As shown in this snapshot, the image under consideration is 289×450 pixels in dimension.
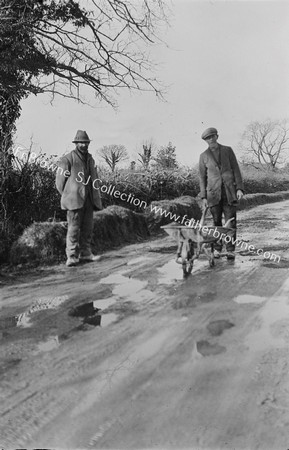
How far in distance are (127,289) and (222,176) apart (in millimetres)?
2803

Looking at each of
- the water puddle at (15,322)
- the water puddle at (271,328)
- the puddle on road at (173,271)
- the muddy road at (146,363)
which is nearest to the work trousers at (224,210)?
the puddle on road at (173,271)

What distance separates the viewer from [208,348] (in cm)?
307

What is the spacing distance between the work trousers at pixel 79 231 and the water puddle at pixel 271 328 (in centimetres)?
341

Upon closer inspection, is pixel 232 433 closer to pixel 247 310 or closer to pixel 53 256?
pixel 247 310

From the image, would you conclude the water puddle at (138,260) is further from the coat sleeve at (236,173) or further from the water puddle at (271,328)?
the water puddle at (271,328)

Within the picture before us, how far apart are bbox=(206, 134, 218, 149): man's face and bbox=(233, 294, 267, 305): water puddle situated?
3.05 meters

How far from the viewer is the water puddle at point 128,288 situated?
4.53m

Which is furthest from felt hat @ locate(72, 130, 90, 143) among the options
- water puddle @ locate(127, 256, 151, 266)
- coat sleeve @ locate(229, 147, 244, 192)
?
coat sleeve @ locate(229, 147, 244, 192)

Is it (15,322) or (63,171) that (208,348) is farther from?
(63,171)

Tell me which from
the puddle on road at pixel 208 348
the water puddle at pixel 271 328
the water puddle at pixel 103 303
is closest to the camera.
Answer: the puddle on road at pixel 208 348

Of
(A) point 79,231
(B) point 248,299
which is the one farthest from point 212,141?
(B) point 248,299

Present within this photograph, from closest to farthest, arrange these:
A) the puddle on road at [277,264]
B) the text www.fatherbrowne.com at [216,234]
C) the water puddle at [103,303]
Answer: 1. the water puddle at [103,303]
2. the text www.fatherbrowne.com at [216,234]
3. the puddle on road at [277,264]

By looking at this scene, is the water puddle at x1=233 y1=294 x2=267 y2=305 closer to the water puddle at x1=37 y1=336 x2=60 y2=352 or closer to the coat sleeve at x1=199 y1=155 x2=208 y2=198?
the water puddle at x1=37 y1=336 x2=60 y2=352

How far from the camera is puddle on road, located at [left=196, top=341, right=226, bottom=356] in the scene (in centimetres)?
298
